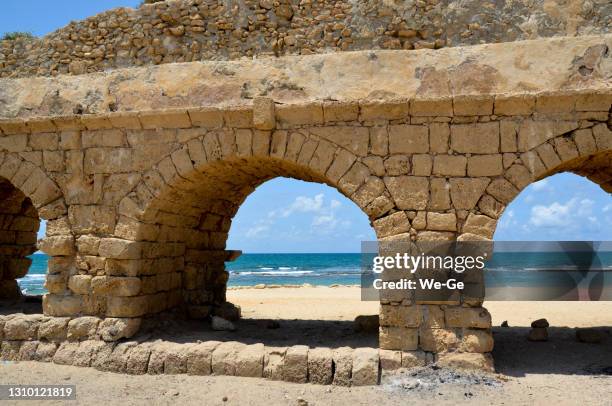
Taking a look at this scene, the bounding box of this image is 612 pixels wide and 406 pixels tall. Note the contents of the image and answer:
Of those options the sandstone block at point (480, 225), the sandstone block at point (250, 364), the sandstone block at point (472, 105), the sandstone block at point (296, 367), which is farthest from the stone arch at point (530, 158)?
the sandstone block at point (250, 364)

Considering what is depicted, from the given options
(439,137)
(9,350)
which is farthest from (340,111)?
(9,350)

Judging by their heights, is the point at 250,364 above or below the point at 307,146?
below

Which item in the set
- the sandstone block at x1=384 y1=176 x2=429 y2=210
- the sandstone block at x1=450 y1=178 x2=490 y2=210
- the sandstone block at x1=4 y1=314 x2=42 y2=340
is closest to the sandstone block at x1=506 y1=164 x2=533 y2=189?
the sandstone block at x1=450 y1=178 x2=490 y2=210

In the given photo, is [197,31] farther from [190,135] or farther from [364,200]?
[364,200]

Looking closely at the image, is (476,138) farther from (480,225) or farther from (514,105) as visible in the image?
(480,225)

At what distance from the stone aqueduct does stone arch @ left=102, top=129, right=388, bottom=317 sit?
0.8 inches

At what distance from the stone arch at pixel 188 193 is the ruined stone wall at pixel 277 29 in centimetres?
201

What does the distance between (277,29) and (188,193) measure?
8.95 feet

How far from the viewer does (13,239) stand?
28.5 ft

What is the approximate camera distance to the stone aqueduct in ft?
17.2

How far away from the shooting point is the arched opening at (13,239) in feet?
27.8

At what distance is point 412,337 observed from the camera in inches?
206

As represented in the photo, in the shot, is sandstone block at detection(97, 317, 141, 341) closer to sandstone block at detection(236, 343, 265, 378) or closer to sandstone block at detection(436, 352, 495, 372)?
sandstone block at detection(236, 343, 265, 378)

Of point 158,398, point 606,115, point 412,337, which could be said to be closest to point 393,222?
point 412,337
